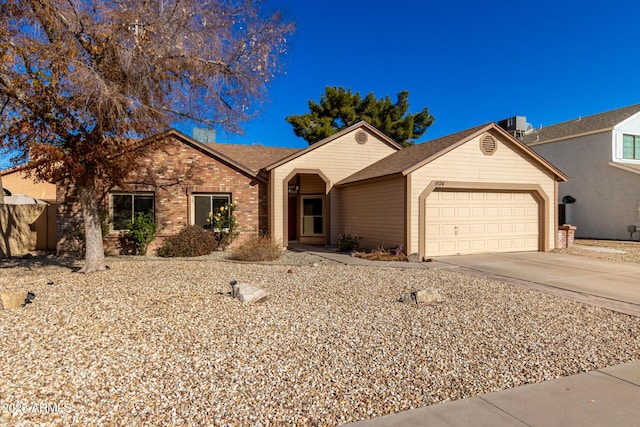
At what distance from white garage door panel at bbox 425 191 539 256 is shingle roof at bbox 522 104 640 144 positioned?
1161 cm

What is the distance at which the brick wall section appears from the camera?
13766 millimetres

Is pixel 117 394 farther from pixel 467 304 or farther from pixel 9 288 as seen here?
pixel 9 288

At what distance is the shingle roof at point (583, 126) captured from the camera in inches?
860

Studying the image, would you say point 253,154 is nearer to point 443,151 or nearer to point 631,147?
point 443,151

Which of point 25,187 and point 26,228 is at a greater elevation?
point 25,187

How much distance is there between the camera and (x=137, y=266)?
10719mm

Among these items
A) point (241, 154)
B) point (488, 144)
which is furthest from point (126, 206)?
point (488, 144)

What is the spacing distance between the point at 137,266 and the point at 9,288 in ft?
10.6

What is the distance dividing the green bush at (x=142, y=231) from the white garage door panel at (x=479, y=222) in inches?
372

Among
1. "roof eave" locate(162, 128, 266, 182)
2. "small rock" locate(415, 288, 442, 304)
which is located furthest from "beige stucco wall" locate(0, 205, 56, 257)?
"small rock" locate(415, 288, 442, 304)

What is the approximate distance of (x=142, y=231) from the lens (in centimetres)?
1360

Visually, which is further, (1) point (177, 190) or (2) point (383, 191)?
(1) point (177, 190)

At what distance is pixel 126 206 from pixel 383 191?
9.24 metres

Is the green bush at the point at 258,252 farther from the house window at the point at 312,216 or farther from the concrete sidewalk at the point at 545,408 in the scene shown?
the concrete sidewalk at the point at 545,408
